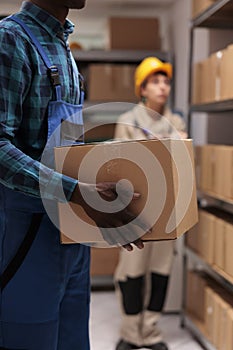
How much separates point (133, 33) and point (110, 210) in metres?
3.27

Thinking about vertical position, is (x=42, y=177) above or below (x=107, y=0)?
below

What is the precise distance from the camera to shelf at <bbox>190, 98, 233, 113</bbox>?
269 centimetres

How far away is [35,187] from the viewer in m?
1.37

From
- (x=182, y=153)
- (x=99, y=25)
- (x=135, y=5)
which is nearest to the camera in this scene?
(x=182, y=153)

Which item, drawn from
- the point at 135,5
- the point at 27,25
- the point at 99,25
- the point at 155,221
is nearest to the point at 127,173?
the point at 155,221

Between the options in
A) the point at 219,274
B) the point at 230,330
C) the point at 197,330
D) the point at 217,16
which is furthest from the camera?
the point at 197,330

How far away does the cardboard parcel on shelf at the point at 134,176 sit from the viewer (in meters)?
1.47

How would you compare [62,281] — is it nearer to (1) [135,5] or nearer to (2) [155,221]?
(2) [155,221]

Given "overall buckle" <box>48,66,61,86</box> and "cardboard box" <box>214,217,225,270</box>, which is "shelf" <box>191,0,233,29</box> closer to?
"cardboard box" <box>214,217,225,270</box>

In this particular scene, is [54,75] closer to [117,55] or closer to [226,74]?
[226,74]

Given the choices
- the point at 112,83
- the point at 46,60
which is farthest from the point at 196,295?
the point at 46,60

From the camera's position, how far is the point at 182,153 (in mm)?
1617

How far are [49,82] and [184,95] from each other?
9.68 feet

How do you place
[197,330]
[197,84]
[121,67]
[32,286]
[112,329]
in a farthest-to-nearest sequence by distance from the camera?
[121,67]
[112,329]
[197,84]
[197,330]
[32,286]
